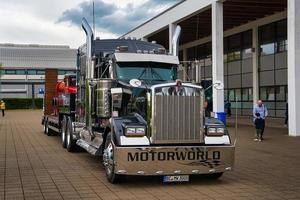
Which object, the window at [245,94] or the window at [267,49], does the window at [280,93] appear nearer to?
the window at [267,49]

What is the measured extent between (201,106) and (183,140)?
707 millimetres

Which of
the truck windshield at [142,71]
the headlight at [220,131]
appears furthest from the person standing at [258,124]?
the headlight at [220,131]

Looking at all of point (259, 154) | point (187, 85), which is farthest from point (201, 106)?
point (259, 154)

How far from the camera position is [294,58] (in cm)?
2028

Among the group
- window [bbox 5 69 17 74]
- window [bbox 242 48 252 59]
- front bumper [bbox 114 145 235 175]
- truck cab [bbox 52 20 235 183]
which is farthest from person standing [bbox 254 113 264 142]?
window [bbox 5 69 17 74]

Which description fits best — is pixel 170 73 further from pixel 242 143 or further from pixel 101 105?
pixel 242 143

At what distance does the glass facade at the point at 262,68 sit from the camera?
107 feet

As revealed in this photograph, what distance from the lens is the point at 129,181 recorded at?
31.4ft

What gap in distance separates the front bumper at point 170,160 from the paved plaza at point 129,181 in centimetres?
35

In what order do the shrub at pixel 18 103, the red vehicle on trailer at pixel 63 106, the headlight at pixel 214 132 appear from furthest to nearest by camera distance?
1. the shrub at pixel 18 103
2. the red vehicle on trailer at pixel 63 106
3. the headlight at pixel 214 132

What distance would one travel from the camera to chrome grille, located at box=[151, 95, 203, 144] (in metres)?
8.71

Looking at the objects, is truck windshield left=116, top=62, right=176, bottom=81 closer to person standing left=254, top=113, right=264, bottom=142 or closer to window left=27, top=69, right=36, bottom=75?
person standing left=254, top=113, right=264, bottom=142

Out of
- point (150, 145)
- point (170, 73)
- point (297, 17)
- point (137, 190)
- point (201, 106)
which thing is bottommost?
point (137, 190)

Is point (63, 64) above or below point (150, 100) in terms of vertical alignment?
above
